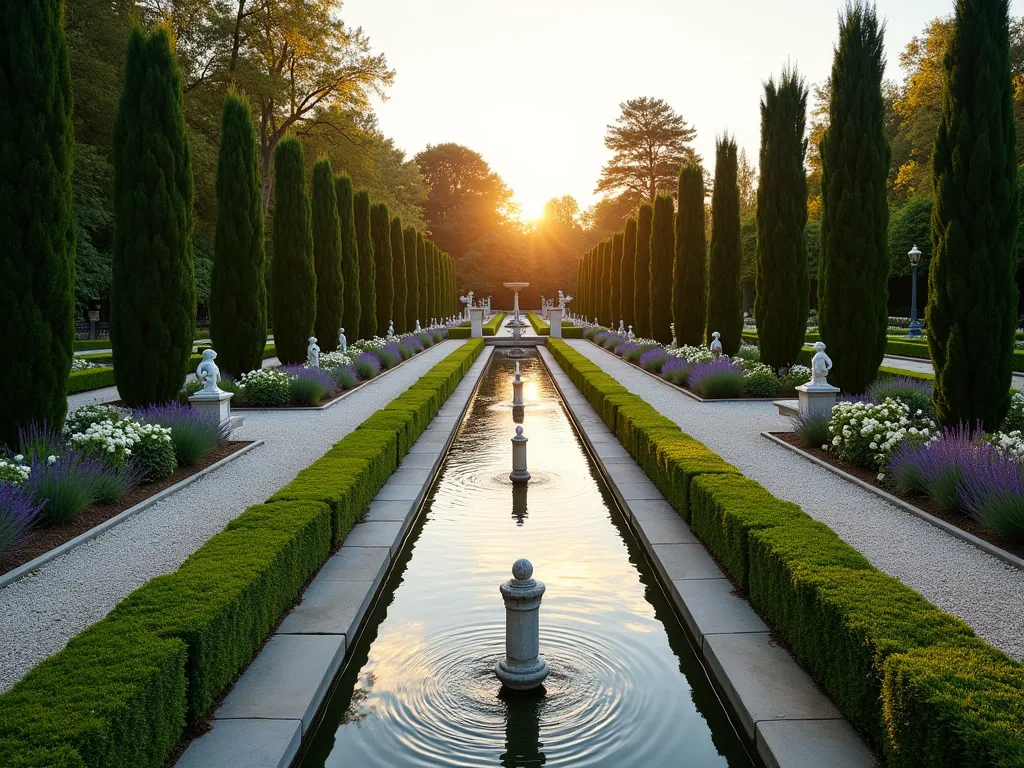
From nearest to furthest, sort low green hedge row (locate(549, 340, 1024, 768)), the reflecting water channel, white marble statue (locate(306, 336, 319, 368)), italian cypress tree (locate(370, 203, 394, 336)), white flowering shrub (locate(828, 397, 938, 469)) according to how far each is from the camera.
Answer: low green hedge row (locate(549, 340, 1024, 768)) < the reflecting water channel < white flowering shrub (locate(828, 397, 938, 469)) < white marble statue (locate(306, 336, 319, 368)) < italian cypress tree (locate(370, 203, 394, 336))

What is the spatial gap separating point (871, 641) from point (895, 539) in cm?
318

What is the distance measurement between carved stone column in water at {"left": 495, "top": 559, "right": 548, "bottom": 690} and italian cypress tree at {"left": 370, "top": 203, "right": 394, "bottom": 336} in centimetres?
2545

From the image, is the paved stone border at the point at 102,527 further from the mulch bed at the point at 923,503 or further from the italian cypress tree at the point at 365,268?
the italian cypress tree at the point at 365,268

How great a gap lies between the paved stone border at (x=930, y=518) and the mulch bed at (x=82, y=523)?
706cm

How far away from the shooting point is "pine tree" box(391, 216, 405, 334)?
32.1 meters

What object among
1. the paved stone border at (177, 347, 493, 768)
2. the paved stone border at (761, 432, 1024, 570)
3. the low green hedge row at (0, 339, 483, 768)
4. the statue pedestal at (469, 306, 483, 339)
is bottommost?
the paved stone border at (177, 347, 493, 768)

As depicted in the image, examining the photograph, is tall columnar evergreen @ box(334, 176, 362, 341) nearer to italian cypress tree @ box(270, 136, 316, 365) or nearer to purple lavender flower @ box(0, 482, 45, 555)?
italian cypress tree @ box(270, 136, 316, 365)

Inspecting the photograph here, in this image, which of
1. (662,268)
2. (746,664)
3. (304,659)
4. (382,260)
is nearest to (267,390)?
(304,659)

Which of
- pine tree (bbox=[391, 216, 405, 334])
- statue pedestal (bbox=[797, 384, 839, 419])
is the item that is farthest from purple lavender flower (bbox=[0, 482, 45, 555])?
pine tree (bbox=[391, 216, 405, 334])

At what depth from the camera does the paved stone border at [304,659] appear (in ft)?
12.0

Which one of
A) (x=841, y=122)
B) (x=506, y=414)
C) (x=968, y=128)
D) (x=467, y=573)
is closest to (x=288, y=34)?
(x=506, y=414)

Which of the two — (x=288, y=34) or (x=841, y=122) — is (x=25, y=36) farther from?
(x=288, y=34)

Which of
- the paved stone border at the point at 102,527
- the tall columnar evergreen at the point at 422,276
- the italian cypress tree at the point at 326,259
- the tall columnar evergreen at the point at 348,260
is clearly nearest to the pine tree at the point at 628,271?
the tall columnar evergreen at the point at 422,276

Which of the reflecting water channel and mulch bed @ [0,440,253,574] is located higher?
mulch bed @ [0,440,253,574]
